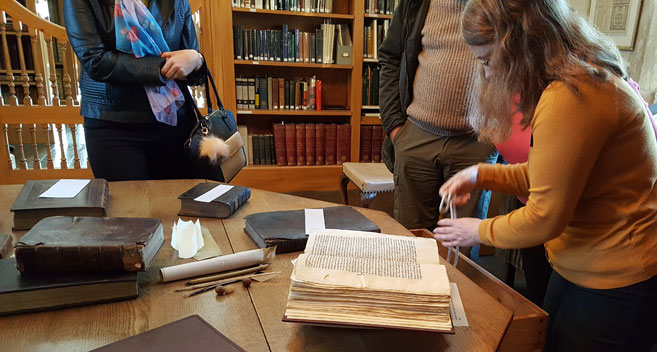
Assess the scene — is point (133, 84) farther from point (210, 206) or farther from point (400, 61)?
point (400, 61)

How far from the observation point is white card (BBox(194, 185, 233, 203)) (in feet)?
4.00

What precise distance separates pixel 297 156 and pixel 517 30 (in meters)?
2.83

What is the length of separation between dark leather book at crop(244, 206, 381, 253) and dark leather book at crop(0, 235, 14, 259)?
50cm

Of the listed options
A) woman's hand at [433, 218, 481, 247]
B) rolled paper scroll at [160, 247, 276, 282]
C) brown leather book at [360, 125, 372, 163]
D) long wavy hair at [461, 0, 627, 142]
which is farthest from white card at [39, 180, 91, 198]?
brown leather book at [360, 125, 372, 163]

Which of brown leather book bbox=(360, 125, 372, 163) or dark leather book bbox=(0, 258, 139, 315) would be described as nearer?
dark leather book bbox=(0, 258, 139, 315)

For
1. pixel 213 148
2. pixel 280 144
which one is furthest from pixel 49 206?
pixel 280 144

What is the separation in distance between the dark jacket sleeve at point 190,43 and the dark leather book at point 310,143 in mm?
1874

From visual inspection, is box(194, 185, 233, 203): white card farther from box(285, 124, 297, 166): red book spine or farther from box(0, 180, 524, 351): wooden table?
box(285, 124, 297, 166): red book spine

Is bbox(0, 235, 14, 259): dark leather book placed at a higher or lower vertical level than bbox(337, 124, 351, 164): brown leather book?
higher

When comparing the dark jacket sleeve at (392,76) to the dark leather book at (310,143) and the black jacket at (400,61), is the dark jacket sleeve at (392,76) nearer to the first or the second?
the black jacket at (400,61)

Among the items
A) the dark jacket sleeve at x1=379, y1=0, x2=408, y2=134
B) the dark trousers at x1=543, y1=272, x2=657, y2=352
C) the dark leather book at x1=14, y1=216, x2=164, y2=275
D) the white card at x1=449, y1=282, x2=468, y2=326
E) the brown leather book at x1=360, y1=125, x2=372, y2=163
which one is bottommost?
the brown leather book at x1=360, y1=125, x2=372, y2=163

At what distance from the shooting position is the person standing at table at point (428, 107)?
1656mm

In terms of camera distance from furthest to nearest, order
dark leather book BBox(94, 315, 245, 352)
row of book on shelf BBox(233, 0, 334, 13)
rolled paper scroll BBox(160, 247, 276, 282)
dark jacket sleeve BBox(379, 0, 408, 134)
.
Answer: row of book on shelf BBox(233, 0, 334, 13) < dark jacket sleeve BBox(379, 0, 408, 134) < rolled paper scroll BBox(160, 247, 276, 282) < dark leather book BBox(94, 315, 245, 352)

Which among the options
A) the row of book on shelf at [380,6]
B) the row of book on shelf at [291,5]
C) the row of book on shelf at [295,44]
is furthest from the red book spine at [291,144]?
the row of book on shelf at [380,6]
